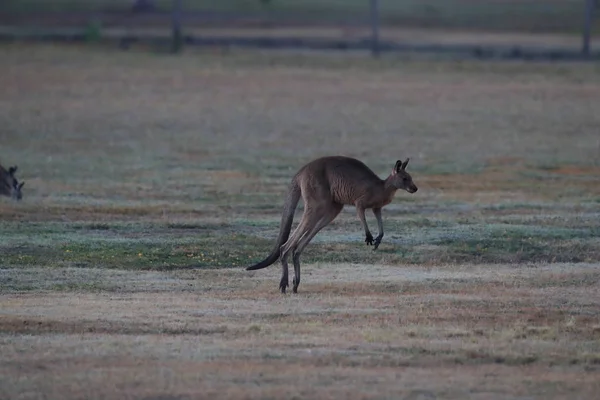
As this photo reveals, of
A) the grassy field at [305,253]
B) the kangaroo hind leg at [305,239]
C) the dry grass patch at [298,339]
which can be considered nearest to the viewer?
the dry grass patch at [298,339]

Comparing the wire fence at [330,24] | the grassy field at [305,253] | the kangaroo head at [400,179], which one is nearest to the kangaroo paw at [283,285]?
the grassy field at [305,253]

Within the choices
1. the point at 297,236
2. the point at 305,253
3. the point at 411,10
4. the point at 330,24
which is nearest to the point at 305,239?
the point at 297,236

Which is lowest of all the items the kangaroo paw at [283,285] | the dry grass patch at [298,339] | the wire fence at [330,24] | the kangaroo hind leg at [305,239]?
the dry grass patch at [298,339]

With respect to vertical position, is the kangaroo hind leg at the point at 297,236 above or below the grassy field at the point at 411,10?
below

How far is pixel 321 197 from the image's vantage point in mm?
13734

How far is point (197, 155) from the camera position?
27.1 metres

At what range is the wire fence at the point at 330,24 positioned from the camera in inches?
1668

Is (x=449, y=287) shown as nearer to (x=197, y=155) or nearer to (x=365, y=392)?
(x=365, y=392)

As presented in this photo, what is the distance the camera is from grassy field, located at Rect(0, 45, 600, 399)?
34.7 feet

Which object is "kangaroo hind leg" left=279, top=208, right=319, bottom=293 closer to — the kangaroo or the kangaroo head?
the kangaroo head

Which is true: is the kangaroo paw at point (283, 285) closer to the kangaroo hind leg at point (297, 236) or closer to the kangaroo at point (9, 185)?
the kangaroo hind leg at point (297, 236)

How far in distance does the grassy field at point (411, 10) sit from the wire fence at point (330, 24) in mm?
36

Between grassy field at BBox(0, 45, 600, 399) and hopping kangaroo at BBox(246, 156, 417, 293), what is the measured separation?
39 centimetres

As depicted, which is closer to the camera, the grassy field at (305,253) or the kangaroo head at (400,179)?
the grassy field at (305,253)
